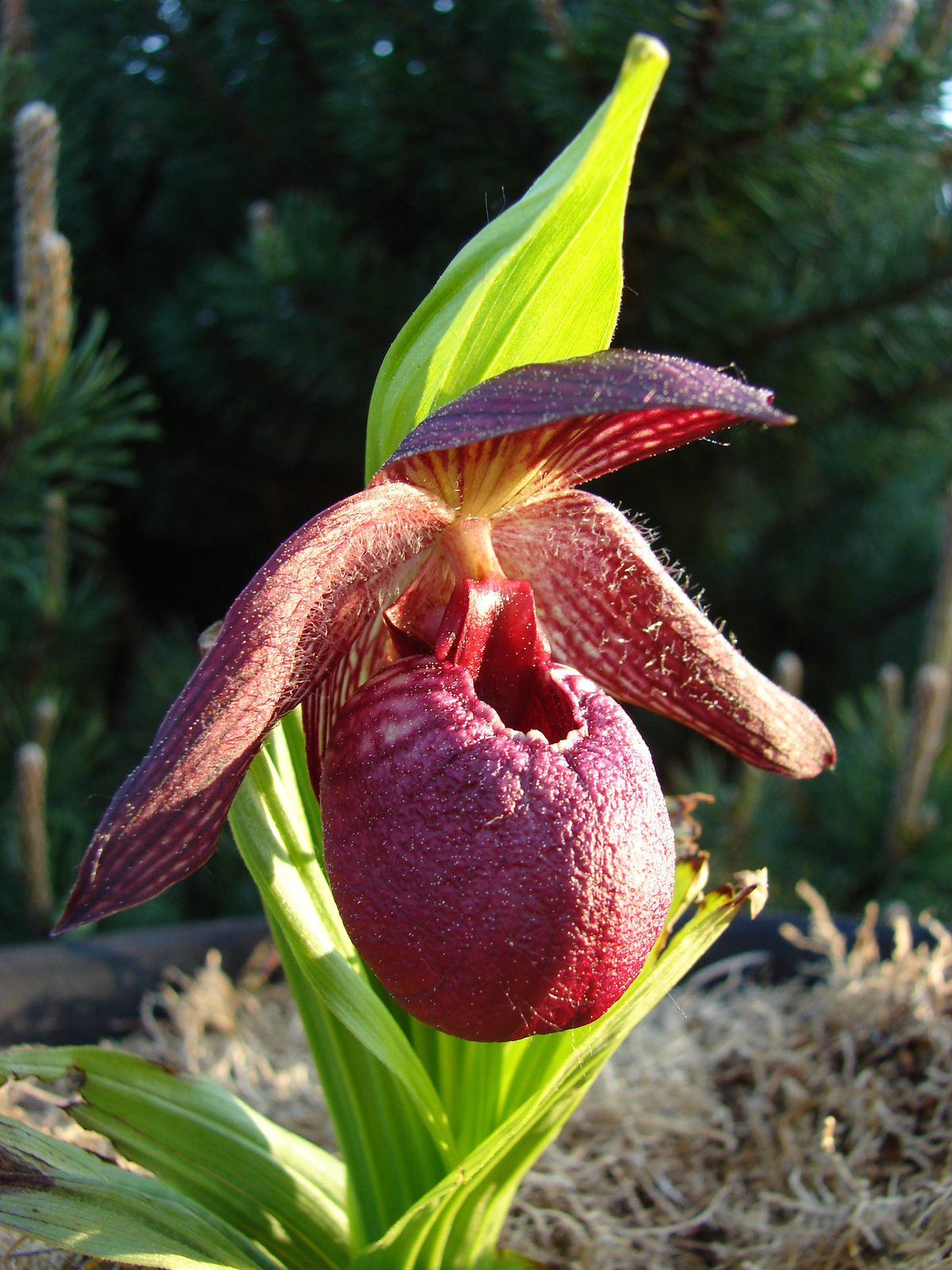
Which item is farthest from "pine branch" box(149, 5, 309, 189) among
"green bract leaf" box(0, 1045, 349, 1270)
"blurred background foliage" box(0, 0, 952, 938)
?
"green bract leaf" box(0, 1045, 349, 1270)

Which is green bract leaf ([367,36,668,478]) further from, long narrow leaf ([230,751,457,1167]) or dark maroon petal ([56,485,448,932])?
long narrow leaf ([230,751,457,1167])

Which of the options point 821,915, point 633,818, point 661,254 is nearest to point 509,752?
point 633,818

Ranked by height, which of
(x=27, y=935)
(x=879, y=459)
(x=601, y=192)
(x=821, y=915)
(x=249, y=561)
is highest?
(x=601, y=192)

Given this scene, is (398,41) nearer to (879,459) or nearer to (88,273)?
(88,273)

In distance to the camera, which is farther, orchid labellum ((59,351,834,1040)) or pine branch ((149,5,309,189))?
pine branch ((149,5,309,189))

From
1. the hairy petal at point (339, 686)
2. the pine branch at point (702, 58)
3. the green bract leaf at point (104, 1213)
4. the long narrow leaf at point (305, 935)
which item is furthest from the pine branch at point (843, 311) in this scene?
the green bract leaf at point (104, 1213)

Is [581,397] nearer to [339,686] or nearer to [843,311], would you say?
[339,686]

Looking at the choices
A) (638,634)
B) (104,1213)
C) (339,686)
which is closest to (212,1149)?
(104,1213)
